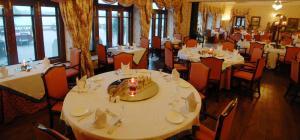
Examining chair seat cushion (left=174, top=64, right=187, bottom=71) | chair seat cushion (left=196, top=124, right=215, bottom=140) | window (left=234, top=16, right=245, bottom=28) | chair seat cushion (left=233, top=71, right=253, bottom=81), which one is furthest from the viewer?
window (left=234, top=16, right=245, bottom=28)

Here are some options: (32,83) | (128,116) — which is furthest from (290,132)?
(32,83)

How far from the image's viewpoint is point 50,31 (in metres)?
5.19

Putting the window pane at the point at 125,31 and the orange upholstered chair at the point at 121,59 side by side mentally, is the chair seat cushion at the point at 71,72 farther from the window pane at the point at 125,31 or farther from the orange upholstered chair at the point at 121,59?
the window pane at the point at 125,31

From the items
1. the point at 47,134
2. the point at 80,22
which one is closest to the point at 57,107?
the point at 47,134

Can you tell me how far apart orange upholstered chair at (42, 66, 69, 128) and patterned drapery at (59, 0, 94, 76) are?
2.05 m

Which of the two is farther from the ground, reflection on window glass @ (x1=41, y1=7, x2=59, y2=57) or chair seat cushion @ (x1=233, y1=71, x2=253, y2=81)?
reflection on window glass @ (x1=41, y1=7, x2=59, y2=57)

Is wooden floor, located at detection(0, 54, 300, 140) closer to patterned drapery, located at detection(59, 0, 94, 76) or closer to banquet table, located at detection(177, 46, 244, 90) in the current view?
banquet table, located at detection(177, 46, 244, 90)

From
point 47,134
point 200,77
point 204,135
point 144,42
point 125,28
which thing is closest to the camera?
point 47,134

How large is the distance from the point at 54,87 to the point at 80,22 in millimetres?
2563

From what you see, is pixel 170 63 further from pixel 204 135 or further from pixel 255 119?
pixel 204 135

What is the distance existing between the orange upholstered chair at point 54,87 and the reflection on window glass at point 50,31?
2.27 metres

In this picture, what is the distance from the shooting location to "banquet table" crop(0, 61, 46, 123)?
3.45 m

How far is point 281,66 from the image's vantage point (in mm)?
7570

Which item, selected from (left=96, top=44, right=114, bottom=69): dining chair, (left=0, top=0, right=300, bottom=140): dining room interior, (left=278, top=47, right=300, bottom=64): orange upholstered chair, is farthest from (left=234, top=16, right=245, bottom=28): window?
(left=96, top=44, right=114, bottom=69): dining chair
